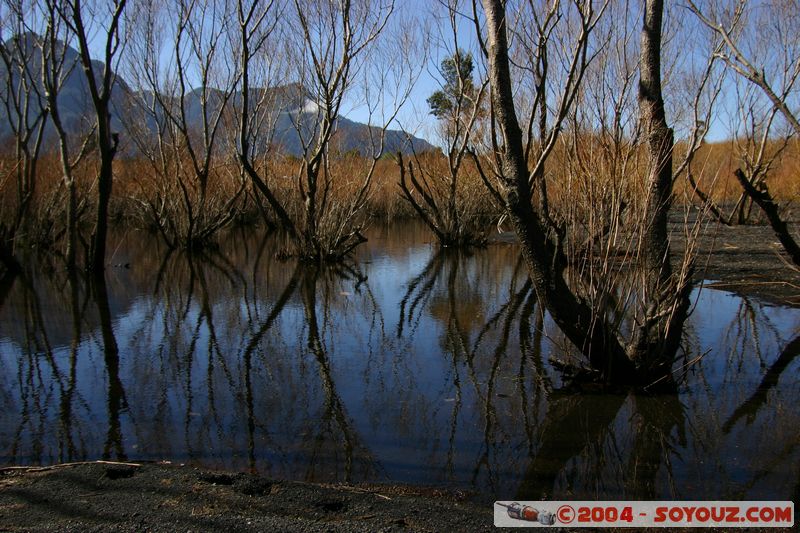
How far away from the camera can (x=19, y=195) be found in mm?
10539

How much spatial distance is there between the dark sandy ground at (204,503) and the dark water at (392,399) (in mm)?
A: 258

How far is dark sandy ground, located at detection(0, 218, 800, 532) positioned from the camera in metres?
2.52

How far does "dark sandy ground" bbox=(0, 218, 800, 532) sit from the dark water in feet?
0.85

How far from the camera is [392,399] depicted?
171 inches

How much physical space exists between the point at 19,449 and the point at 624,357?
12.2 ft

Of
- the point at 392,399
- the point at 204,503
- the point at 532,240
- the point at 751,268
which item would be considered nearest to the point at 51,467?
the point at 204,503

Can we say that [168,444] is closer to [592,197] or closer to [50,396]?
[50,396]

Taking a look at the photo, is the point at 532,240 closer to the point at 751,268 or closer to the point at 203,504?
the point at 203,504

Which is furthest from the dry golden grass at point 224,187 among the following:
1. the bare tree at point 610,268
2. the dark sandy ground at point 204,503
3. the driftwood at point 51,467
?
the driftwood at point 51,467

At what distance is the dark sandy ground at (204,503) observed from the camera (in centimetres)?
252

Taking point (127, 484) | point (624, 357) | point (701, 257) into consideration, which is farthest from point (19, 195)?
point (701, 257)

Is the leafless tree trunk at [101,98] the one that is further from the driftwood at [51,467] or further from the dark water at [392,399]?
the driftwood at [51,467]

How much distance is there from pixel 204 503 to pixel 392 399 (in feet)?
5.97

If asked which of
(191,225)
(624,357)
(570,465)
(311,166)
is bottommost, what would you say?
(570,465)
